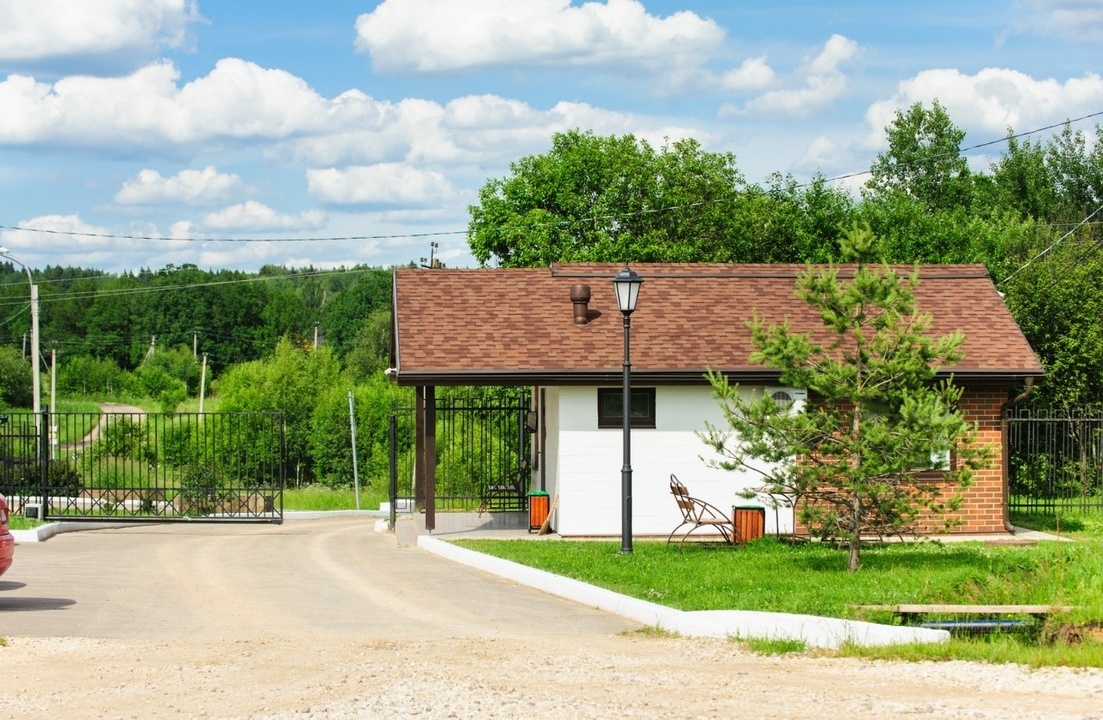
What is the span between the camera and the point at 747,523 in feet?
60.7

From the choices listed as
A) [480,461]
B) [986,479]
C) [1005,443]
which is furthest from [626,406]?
[480,461]

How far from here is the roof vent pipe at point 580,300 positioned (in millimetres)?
20922

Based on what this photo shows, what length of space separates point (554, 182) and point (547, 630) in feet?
93.8

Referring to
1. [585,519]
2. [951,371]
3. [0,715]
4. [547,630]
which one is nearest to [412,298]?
[585,519]

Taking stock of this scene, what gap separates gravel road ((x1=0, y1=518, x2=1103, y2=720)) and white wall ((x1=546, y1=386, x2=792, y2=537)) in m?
4.16

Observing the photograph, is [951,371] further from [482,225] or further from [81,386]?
[81,386]

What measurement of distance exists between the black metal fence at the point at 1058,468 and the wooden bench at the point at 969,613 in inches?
497

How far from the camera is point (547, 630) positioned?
11883 mm

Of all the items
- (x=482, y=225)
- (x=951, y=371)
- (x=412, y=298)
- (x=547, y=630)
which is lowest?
(x=547, y=630)

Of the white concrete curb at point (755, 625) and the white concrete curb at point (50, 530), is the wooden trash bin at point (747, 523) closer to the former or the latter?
the white concrete curb at point (755, 625)

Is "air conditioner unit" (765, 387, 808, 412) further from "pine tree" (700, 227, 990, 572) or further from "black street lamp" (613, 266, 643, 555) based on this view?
"pine tree" (700, 227, 990, 572)

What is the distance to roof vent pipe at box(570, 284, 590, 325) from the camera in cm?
2092

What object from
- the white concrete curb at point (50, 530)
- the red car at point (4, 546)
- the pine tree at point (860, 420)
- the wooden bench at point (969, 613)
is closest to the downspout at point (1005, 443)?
the pine tree at point (860, 420)

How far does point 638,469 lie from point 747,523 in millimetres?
2145
